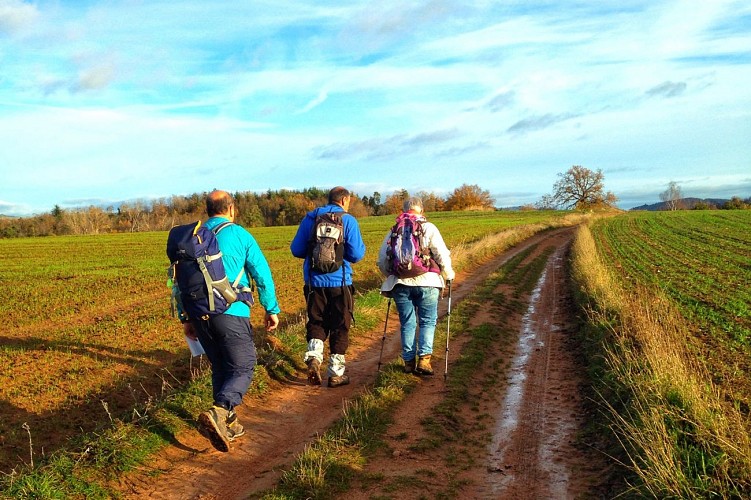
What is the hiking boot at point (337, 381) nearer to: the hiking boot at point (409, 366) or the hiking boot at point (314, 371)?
the hiking boot at point (314, 371)

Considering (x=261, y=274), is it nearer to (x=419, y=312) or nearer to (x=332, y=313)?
(x=332, y=313)

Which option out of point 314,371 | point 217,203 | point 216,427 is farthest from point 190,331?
point 314,371

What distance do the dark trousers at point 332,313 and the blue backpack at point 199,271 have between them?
2.15 metres

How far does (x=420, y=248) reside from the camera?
739 centimetres

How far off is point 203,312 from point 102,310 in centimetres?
1268

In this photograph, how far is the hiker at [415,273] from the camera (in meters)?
7.37

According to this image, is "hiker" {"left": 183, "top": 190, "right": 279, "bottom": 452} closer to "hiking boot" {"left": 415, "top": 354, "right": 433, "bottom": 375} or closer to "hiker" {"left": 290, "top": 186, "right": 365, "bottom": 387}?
"hiker" {"left": 290, "top": 186, "right": 365, "bottom": 387}

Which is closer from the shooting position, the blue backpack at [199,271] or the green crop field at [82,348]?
the blue backpack at [199,271]

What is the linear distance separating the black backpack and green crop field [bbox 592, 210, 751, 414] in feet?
16.3

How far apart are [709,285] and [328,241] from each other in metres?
13.6

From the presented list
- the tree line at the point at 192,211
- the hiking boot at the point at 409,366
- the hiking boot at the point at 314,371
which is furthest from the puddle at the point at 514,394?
the tree line at the point at 192,211

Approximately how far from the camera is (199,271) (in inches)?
201

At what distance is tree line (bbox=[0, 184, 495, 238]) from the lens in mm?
103312

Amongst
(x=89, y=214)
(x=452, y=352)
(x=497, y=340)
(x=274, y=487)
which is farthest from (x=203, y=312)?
(x=89, y=214)
